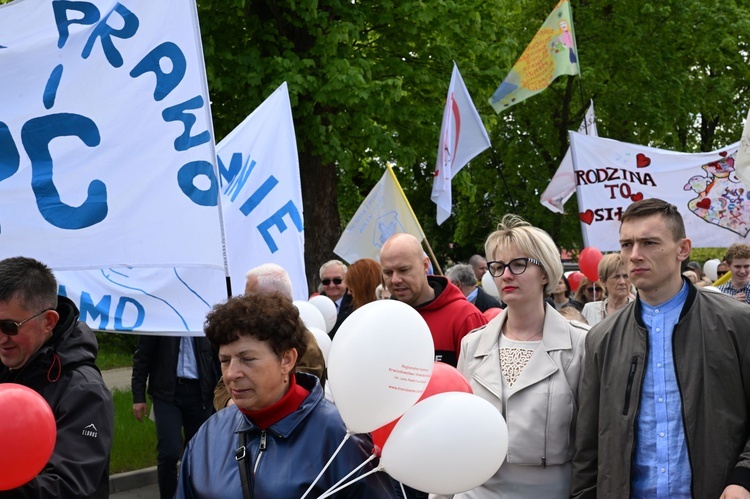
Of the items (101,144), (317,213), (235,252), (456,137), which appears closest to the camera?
(101,144)

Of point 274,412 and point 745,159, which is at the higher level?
point 745,159

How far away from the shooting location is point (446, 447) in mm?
3000

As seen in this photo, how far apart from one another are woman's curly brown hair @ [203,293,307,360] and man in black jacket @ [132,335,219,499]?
4.46 metres

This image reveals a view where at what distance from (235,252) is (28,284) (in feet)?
10.4

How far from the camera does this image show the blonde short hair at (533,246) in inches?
160

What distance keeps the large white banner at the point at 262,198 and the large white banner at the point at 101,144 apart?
1568 millimetres

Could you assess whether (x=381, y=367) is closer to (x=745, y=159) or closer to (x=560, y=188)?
(x=745, y=159)

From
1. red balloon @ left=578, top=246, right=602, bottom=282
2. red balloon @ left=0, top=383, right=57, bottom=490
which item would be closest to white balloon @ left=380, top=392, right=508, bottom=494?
red balloon @ left=0, top=383, right=57, bottom=490

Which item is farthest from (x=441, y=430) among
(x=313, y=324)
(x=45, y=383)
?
(x=313, y=324)

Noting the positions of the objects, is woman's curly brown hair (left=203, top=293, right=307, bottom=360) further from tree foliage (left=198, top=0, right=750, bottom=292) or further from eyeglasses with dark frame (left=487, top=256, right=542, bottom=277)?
tree foliage (left=198, top=0, right=750, bottom=292)

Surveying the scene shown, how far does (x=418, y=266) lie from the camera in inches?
212

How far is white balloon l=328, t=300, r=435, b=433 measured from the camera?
3037mm

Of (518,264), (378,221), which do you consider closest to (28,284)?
(518,264)

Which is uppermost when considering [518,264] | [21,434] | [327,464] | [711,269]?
[518,264]
